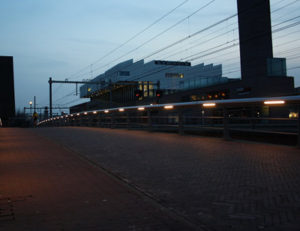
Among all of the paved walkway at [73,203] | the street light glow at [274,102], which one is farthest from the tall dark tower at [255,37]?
the paved walkway at [73,203]

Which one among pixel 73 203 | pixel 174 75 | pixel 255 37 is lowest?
pixel 73 203

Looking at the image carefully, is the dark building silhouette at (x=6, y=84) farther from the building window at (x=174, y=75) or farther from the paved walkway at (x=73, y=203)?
the paved walkway at (x=73, y=203)

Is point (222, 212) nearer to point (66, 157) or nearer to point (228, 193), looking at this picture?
point (228, 193)

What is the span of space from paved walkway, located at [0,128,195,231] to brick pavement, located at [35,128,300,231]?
40 centimetres

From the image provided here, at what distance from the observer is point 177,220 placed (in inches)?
155

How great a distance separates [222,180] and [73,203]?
2696 millimetres

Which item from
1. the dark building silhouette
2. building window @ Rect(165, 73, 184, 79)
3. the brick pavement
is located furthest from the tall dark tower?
the dark building silhouette

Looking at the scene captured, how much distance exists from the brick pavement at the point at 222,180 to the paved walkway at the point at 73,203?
1.32 ft

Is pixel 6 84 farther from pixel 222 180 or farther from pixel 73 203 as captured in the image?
pixel 73 203

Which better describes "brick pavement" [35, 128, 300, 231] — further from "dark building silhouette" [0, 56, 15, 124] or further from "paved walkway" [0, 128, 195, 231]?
"dark building silhouette" [0, 56, 15, 124]

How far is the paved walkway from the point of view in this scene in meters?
3.82

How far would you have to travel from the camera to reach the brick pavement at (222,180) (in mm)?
4039

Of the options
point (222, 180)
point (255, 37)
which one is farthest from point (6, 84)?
point (222, 180)

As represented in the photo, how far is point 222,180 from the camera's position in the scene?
5.96 meters
